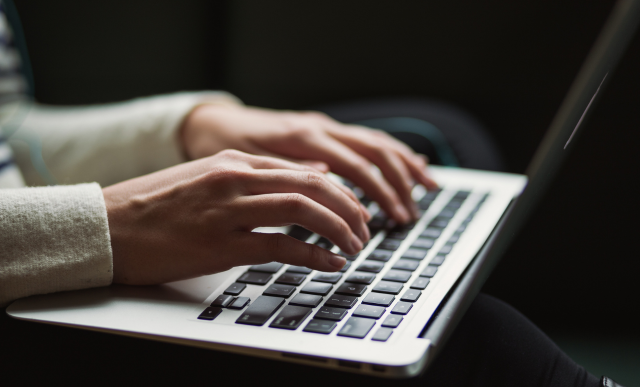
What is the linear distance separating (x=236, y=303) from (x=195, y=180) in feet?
0.39

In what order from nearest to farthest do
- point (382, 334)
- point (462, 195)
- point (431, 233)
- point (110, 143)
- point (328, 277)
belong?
point (382, 334), point (328, 277), point (431, 233), point (462, 195), point (110, 143)

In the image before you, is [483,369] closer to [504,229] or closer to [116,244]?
[504,229]

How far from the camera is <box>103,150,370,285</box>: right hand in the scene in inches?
16.5

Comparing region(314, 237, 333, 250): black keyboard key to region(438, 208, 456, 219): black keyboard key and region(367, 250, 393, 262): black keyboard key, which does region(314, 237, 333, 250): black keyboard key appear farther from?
region(438, 208, 456, 219): black keyboard key

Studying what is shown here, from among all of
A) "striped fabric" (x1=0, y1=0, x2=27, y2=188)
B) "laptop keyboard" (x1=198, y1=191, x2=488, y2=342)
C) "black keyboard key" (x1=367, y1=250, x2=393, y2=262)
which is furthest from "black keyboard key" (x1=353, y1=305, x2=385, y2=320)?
"striped fabric" (x1=0, y1=0, x2=27, y2=188)

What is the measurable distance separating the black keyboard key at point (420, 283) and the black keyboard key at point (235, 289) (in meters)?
0.15

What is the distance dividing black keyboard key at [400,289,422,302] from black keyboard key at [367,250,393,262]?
0.08 m

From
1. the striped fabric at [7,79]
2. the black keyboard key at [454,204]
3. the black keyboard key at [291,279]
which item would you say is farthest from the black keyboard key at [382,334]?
the striped fabric at [7,79]

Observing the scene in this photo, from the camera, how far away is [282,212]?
0.42m

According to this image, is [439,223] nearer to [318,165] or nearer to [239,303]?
[318,165]

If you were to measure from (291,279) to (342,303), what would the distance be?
63mm

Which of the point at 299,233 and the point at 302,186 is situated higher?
the point at 302,186

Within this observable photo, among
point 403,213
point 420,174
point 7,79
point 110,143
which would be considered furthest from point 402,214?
point 7,79

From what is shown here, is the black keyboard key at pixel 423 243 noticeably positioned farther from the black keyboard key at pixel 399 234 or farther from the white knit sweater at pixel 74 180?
the white knit sweater at pixel 74 180
